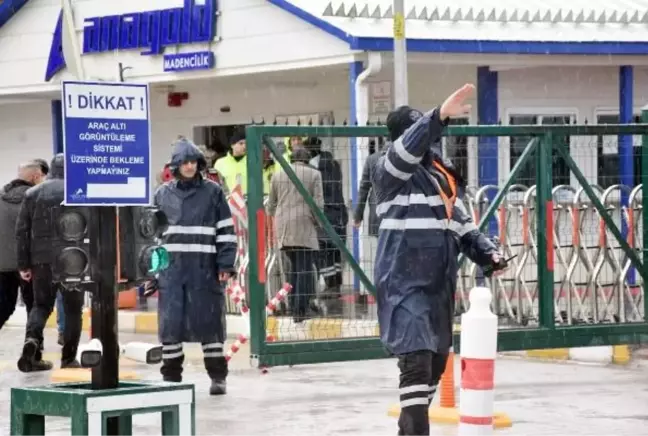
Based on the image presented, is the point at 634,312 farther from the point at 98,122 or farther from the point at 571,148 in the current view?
the point at 98,122

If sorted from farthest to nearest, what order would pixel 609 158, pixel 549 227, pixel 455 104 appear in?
pixel 609 158, pixel 549 227, pixel 455 104

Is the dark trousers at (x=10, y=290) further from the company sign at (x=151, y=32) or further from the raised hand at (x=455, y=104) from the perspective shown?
the raised hand at (x=455, y=104)

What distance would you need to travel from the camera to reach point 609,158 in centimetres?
1923

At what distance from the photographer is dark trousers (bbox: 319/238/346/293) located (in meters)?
13.5

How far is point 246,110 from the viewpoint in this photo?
80.8 ft

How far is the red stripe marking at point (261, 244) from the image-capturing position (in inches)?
515

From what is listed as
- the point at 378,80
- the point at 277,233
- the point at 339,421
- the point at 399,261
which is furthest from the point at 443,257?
the point at 378,80

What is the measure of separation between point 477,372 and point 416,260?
1332 mm

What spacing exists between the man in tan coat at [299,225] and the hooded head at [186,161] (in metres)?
0.73

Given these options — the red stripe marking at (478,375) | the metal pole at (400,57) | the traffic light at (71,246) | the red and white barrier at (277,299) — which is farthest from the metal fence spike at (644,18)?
the red stripe marking at (478,375)

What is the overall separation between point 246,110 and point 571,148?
1070 cm

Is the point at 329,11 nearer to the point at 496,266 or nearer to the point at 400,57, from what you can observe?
the point at 400,57

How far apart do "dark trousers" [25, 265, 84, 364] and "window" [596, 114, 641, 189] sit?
4.79 meters

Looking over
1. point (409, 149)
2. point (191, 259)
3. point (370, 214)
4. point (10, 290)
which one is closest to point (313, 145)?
point (370, 214)
